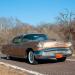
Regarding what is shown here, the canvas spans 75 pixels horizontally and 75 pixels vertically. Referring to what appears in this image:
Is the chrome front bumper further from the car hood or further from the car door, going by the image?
the car door

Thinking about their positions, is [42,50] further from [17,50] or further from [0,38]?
[0,38]

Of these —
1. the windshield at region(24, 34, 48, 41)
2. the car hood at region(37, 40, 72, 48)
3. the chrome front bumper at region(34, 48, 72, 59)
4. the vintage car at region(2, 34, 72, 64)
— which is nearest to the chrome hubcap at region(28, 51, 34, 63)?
the vintage car at region(2, 34, 72, 64)

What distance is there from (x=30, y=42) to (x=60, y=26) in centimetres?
2324

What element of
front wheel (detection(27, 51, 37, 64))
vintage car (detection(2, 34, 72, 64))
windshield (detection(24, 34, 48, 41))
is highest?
windshield (detection(24, 34, 48, 41))

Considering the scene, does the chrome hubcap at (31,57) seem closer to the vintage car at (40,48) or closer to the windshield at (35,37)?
the vintage car at (40,48)

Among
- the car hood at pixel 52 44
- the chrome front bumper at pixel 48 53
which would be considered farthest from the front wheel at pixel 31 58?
the car hood at pixel 52 44

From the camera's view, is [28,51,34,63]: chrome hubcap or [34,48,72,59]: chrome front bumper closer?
[34,48,72,59]: chrome front bumper

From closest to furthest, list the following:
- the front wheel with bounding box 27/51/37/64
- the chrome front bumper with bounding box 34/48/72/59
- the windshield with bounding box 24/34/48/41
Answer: the chrome front bumper with bounding box 34/48/72/59
the front wheel with bounding box 27/51/37/64
the windshield with bounding box 24/34/48/41

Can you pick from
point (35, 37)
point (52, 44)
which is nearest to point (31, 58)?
point (52, 44)

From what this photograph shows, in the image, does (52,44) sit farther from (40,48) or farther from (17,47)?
(17,47)

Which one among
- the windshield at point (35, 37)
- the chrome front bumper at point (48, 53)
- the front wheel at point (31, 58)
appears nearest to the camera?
the chrome front bumper at point (48, 53)

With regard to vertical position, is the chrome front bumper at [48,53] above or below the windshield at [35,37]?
below

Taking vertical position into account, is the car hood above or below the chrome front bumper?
above

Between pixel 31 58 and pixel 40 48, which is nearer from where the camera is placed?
pixel 40 48
